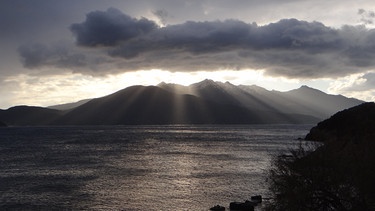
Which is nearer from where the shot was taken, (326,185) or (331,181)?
(331,181)

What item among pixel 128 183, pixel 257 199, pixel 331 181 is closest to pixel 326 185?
pixel 331 181

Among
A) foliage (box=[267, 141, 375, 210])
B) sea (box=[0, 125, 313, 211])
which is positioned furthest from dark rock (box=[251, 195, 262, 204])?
foliage (box=[267, 141, 375, 210])

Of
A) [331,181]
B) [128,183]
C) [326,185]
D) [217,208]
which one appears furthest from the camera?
[128,183]

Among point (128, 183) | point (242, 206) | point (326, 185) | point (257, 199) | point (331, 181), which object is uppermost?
point (331, 181)

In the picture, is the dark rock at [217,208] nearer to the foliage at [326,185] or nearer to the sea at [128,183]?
the sea at [128,183]

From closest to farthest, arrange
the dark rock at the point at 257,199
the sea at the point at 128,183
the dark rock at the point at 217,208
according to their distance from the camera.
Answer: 1. the dark rock at the point at 217,208
2. the dark rock at the point at 257,199
3. the sea at the point at 128,183

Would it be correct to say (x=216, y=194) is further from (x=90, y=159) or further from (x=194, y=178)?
(x=90, y=159)

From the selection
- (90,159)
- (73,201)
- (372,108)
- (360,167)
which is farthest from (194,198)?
(372,108)

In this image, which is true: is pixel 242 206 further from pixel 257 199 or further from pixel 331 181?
pixel 331 181

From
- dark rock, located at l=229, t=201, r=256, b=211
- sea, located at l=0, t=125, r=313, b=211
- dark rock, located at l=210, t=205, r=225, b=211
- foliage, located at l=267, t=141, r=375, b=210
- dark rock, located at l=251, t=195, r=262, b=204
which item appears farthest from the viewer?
sea, located at l=0, t=125, r=313, b=211

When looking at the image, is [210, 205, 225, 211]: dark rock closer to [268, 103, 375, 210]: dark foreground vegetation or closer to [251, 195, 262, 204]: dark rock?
[251, 195, 262, 204]: dark rock

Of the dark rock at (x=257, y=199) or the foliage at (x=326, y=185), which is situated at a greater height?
the foliage at (x=326, y=185)

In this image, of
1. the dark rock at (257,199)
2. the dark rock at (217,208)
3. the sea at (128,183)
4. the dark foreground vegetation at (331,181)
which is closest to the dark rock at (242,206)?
the dark rock at (217,208)

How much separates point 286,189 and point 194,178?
57.5 m
